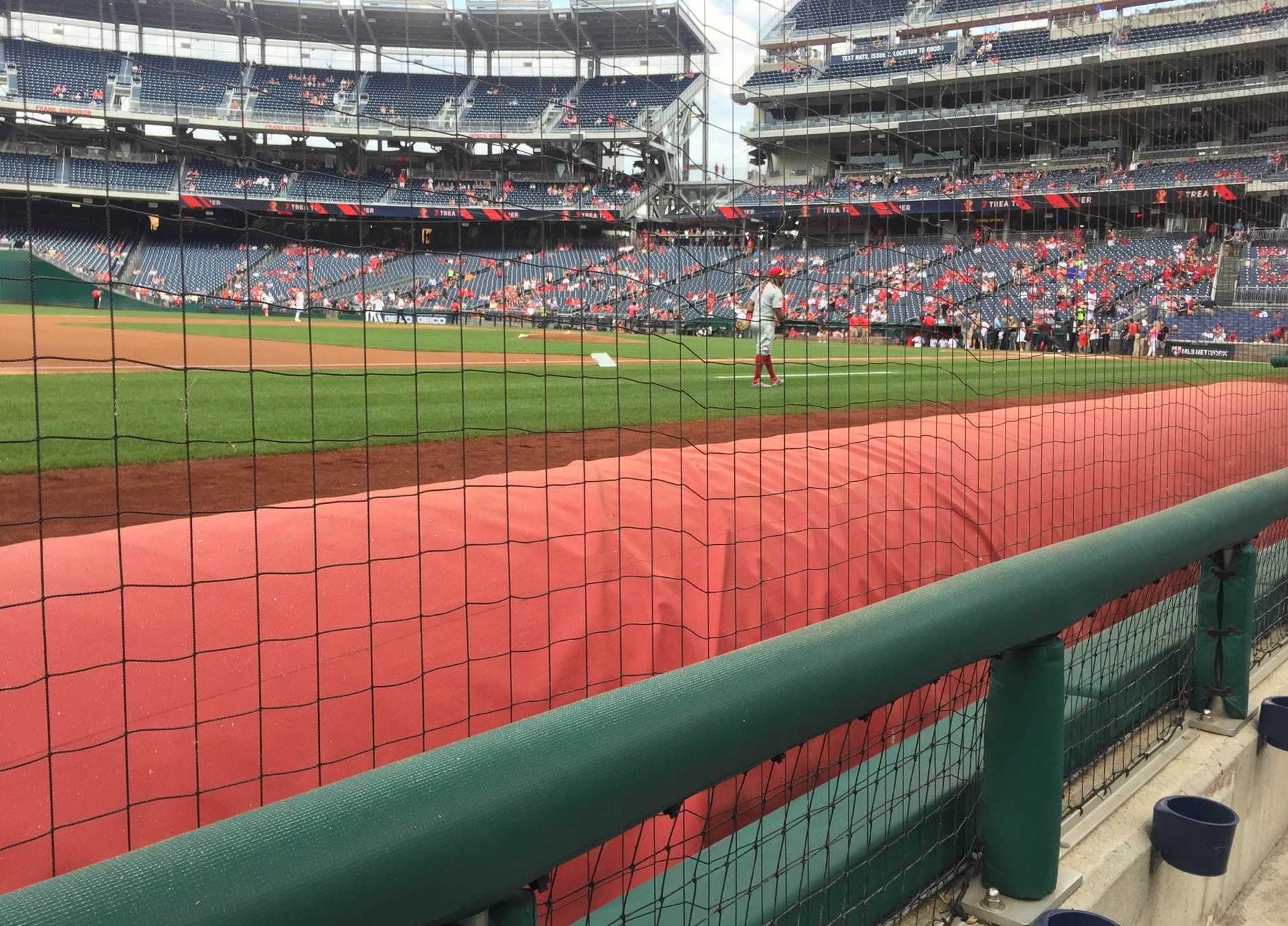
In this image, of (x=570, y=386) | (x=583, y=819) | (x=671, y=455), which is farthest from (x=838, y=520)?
(x=570, y=386)

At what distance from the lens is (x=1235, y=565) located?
12.5ft

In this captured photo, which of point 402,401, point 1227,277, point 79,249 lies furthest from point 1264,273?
point 79,249

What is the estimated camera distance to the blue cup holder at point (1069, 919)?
2328mm

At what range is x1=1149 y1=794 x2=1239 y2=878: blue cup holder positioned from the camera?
2.86 meters

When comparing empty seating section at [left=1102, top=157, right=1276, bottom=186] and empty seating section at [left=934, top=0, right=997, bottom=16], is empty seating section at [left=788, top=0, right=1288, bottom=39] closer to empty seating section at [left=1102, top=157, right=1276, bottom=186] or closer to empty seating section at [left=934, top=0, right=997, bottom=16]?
empty seating section at [left=934, top=0, right=997, bottom=16]

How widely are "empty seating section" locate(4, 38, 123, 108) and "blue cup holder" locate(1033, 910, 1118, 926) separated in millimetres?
2830

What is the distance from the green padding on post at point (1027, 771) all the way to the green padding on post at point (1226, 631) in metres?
1.65

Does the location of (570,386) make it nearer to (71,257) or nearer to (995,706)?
(995,706)

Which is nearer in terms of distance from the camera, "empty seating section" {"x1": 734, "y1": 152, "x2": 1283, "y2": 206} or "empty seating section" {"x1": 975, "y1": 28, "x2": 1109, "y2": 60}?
"empty seating section" {"x1": 734, "y1": 152, "x2": 1283, "y2": 206}

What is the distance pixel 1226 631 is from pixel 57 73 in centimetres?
1185

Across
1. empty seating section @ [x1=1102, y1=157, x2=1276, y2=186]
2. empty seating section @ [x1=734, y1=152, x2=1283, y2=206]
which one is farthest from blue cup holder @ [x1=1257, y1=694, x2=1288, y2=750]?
empty seating section @ [x1=1102, y1=157, x2=1276, y2=186]

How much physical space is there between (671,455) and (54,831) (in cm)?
269

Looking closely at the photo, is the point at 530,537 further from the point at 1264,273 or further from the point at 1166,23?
the point at 1166,23

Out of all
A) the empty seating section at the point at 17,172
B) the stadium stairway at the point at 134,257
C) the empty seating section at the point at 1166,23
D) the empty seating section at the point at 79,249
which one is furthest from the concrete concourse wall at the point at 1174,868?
the empty seating section at the point at 1166,23
